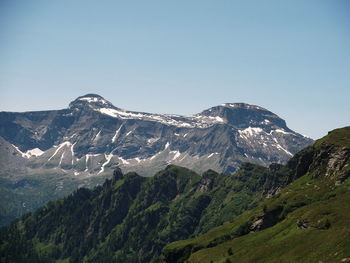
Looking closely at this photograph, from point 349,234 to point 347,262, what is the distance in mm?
30115

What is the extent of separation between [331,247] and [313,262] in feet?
36.6

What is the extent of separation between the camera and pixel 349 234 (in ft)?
650

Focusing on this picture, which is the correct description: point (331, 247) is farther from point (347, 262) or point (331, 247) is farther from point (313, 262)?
point (347, 262)

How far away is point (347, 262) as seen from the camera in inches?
6703

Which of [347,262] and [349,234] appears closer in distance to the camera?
[347,262]

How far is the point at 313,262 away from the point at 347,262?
22803 millimetres

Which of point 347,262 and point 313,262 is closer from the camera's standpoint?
point 347,262

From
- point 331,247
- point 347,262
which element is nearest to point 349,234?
point 331,247

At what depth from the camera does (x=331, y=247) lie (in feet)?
647

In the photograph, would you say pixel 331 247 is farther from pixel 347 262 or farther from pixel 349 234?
pixel 347 262

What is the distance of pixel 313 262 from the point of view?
192m

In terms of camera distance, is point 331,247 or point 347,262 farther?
point 331,247
